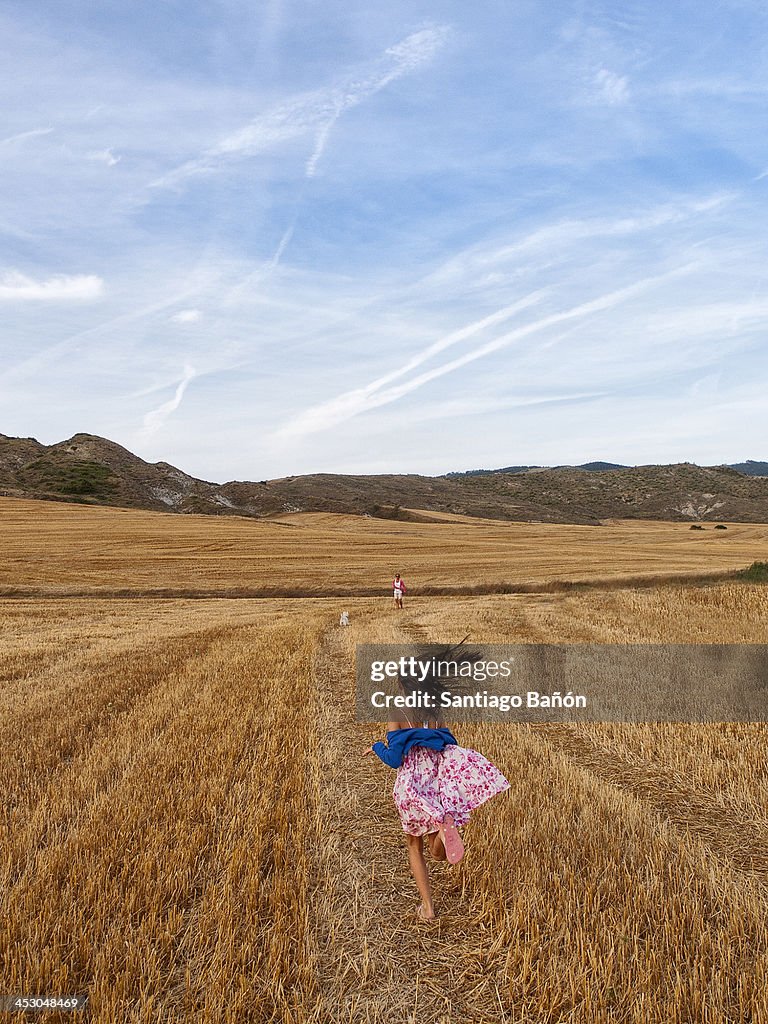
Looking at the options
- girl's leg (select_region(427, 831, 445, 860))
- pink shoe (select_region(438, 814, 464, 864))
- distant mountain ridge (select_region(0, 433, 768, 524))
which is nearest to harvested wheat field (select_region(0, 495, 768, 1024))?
girl's leg (select_region(427, 831, 445, 860))

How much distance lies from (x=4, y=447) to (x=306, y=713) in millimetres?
143627

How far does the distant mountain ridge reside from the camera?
108 m

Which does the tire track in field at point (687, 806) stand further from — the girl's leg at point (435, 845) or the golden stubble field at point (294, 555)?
the golden stubble field at point (294, 555)

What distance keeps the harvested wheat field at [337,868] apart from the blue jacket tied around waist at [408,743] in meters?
1.23

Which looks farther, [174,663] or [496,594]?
[496,594]

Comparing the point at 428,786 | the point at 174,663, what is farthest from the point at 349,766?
the point at 174,663

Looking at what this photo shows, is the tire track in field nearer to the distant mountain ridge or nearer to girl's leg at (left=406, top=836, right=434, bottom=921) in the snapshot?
girl's leg at (left=406, top=836, right=434, bottom=921)

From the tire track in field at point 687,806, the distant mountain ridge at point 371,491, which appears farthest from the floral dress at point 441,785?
the distant mountain ridge at point 371,491

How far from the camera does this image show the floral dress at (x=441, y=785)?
4.93 meters

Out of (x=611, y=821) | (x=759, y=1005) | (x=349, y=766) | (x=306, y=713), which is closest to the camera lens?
(x=759, y=1005)

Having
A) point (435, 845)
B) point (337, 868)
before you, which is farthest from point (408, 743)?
point (337, 868)

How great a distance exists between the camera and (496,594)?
34094 mm

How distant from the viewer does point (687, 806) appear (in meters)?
6.96

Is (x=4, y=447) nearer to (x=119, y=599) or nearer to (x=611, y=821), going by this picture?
(x=119, y=599)
